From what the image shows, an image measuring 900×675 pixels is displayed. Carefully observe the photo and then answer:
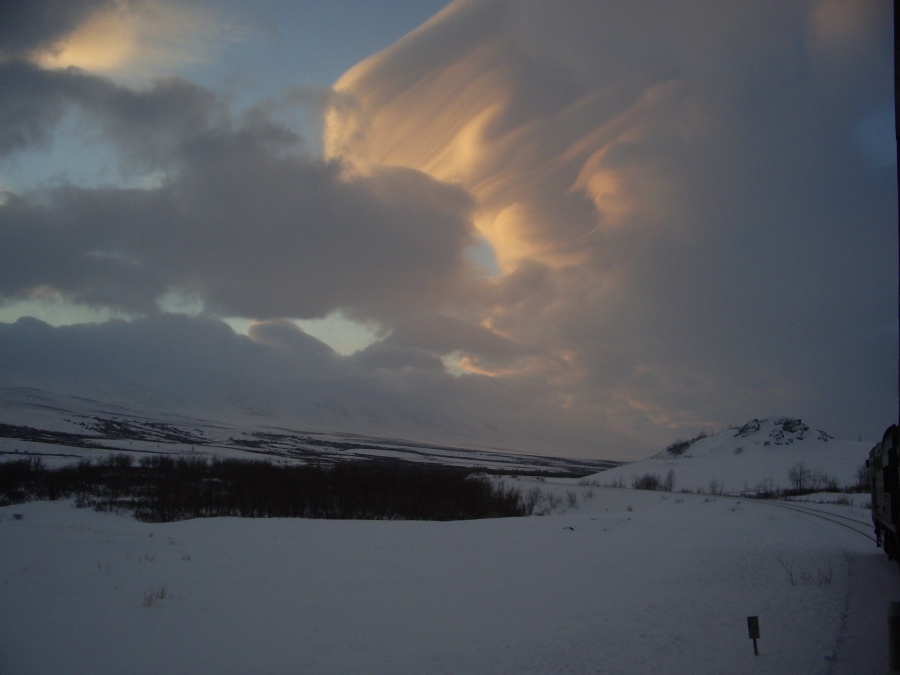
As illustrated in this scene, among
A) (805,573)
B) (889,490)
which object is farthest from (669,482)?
(889,490)

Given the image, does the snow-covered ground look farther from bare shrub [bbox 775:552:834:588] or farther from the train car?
the train car

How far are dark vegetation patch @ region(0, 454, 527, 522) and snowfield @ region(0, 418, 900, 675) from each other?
21868 millimetres

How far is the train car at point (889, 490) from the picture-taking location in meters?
12.5

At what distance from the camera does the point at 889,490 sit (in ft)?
43.4

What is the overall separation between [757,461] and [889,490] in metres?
64.6

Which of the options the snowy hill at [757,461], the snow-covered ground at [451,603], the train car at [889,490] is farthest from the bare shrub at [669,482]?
the train car at [889,490]

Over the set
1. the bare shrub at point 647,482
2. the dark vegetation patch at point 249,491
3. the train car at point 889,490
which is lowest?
the dark vegetation patch at point 249,491

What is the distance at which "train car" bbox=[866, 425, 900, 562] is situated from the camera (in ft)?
41.1

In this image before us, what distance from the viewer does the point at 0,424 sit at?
415 ft

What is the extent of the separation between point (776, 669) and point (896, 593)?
18.6 ft

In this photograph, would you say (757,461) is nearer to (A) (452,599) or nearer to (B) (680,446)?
(B) (680,446)

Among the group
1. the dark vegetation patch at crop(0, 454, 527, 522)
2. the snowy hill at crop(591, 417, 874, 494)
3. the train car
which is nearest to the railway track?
the train car

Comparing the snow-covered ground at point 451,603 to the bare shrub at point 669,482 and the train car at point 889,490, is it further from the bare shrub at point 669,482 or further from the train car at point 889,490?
the bare shrub at point 669,482

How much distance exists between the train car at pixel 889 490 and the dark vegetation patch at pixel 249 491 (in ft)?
125
